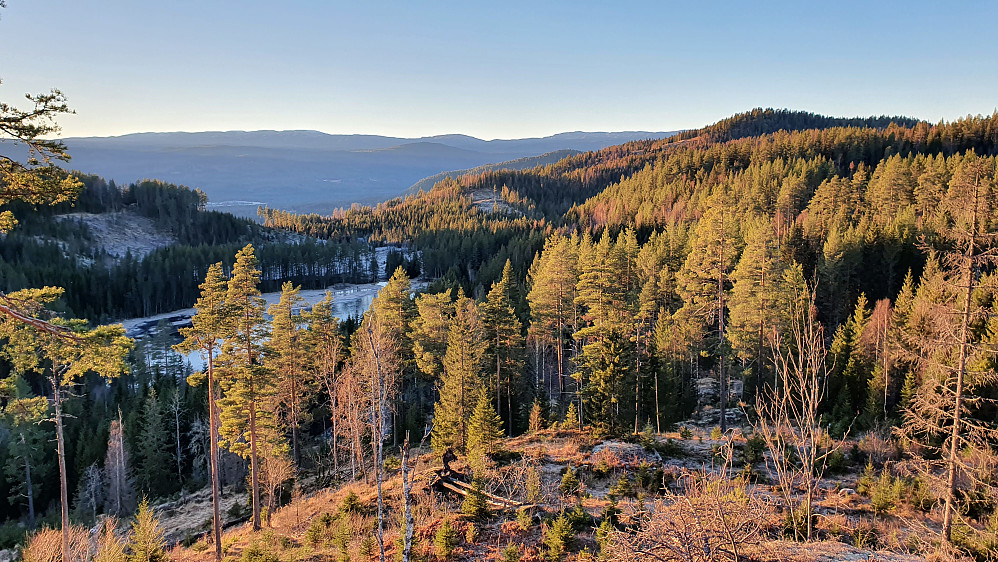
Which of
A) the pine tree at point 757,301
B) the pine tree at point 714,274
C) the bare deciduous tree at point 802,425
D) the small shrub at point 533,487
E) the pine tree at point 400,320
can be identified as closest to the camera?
the bare deciduous tree at point 802,425

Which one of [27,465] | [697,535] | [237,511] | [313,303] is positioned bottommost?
[313,303]

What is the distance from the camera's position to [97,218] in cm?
14575

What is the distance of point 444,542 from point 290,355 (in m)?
20.4

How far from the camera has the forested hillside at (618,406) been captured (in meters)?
12.9

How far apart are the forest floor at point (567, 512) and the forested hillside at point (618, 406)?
0.11 meters

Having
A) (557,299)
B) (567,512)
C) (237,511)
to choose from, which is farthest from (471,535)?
(557,299)

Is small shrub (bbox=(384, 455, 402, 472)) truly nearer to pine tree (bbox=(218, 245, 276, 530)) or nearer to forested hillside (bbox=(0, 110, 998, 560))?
forested hillside (bbox=(0, 110, 998, 560))

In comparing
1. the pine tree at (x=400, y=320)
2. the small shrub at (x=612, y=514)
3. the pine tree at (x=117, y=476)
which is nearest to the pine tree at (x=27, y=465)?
the pine tree at (x=117, y=476)

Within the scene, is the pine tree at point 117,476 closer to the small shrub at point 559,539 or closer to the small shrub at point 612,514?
the small shrub at point 559,539

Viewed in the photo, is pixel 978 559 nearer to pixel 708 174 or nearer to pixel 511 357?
pixel 511 357

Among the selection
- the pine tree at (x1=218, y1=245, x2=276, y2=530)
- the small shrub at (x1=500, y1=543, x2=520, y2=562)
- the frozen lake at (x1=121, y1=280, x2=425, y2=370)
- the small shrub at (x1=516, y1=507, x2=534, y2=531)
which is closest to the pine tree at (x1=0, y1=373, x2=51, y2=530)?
the pine tree at (x1=218, y1=245, x2=276, y2=530)

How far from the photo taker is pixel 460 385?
88.3 ft

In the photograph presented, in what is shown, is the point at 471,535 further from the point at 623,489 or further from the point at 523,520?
the point at 623,489

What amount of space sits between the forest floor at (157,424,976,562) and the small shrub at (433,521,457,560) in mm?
285
